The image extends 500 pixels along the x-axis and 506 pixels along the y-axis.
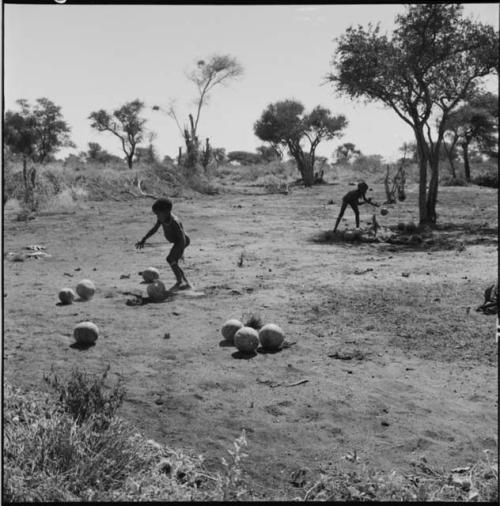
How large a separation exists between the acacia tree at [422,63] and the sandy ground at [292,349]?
6.19m

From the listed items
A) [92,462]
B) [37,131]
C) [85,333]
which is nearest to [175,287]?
[85,333]

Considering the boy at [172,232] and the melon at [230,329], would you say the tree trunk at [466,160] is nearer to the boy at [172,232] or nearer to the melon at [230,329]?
the boy at [172,232]

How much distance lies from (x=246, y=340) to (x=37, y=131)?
111 ft

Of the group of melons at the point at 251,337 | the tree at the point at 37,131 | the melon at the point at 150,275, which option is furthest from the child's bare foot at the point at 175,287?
the tree at the point at 37,131

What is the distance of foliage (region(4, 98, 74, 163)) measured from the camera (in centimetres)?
3506

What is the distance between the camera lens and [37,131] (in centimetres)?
3628

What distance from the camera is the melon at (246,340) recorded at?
6.13 meters

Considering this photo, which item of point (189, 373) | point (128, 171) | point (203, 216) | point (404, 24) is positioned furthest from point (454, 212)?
point (189, 373)

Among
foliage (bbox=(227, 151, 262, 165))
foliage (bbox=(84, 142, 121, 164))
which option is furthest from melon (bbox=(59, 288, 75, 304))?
foliage (bbox=(227, 151, 262, 165))

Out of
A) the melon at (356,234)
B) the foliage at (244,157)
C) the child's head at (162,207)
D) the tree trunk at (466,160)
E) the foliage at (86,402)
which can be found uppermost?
the foliage at (244,157)

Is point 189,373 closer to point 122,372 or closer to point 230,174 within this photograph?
point 122,372

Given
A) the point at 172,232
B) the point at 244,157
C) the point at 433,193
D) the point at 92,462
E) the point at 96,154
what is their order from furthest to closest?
the point at 244,157, the point at 96,154, the point at 433,193, the point at 172,232, the point at 92,462

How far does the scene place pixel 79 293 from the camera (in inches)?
333

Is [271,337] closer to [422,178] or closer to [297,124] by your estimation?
[422,178]
